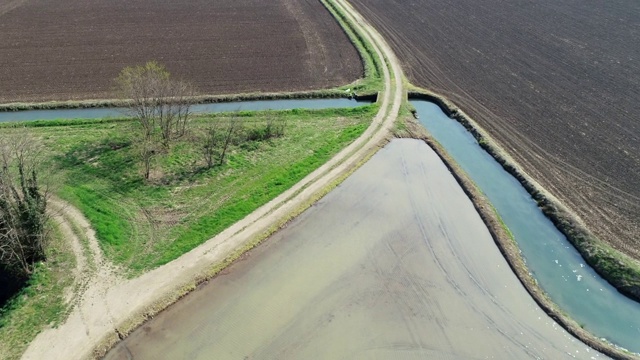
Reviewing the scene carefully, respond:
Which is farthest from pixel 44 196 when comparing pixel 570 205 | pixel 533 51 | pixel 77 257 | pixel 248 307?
pixel 533 51

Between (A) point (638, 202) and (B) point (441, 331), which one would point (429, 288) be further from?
(A) point (638, 202)

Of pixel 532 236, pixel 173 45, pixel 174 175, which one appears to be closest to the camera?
pixel 532 236

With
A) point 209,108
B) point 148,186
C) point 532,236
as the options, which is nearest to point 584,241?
point 532,236

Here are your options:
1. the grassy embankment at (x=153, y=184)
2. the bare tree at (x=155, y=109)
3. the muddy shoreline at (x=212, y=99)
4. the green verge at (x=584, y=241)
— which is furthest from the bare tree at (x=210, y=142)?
the green verge at (x=584, y=241)

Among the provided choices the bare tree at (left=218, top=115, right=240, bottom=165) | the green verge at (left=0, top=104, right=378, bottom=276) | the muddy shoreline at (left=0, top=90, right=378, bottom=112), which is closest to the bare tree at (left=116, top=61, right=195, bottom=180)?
the green verge at (left=0, top=104, right=378, bottom=276)

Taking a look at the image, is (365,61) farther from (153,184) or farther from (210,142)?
(153,184)

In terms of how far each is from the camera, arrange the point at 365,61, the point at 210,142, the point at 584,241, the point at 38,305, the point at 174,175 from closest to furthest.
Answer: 1. the point at 38,305
2. the point at 584,241
3. the point at 174,175
4. the point at 210,142
5. the point at 365,61

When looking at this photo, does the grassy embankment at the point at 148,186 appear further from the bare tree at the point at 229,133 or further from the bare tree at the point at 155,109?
the bare tree at the point at 155,109
